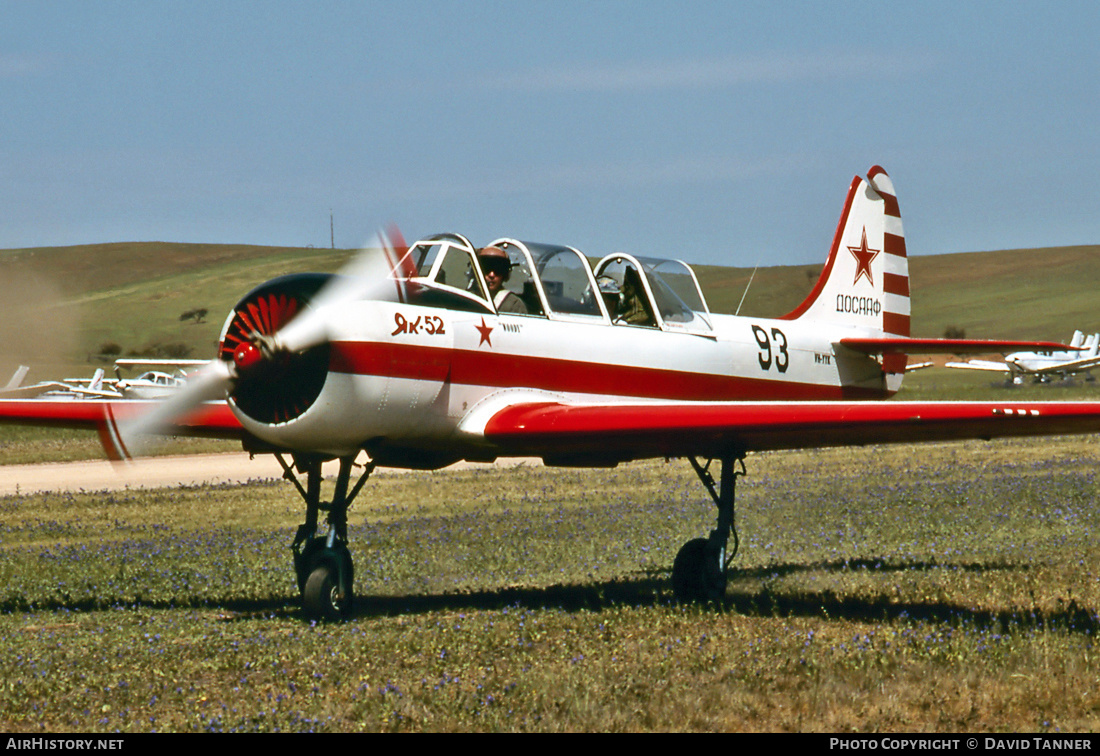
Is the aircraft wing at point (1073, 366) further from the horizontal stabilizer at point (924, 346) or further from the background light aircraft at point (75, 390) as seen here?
the horizontal stabilizer at point (924, 346)

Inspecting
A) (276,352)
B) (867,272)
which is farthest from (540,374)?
(867,272)

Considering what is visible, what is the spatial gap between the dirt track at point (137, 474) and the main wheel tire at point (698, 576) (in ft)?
48.9

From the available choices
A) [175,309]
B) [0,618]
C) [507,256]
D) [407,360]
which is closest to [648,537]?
[507,256]

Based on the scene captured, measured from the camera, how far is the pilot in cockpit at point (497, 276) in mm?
10461

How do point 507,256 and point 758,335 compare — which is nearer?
point 507,256

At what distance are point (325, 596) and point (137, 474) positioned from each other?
2086cm

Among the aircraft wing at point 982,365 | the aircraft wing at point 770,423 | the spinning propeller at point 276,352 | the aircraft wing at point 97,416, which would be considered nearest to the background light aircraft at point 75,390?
the aircraft wing at point 97,416

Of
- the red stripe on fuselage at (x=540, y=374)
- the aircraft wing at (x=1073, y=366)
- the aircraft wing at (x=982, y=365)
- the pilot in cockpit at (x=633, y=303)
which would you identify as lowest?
the aircraft wing at (x=982, y=365)

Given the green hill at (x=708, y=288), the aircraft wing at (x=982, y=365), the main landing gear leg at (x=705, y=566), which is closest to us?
the main landing gear leg at (x=705, y=566)

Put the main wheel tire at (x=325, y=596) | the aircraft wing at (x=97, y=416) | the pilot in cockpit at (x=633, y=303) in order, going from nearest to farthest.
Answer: the main wheel tire at (x=325, y=596), the aircraft wing at (x=97, y=416), the pilot in cockpit at (x=633, y=303)

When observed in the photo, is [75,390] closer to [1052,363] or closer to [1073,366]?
[1073,366]

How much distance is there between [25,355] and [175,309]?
87124 mm
